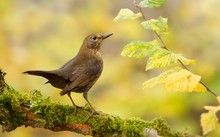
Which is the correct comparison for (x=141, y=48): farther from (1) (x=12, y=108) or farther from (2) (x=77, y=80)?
(2) (x=77, y=80)

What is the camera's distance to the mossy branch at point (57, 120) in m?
3.03

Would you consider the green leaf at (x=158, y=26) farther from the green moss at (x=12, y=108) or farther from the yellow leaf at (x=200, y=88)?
the green moss at (x=12, y=108)

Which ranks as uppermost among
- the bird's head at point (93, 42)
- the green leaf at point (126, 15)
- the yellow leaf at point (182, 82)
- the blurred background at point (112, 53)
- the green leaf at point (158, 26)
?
the blurred background at point (112, 53)

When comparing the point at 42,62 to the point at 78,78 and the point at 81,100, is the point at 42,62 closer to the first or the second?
the point at 81,100

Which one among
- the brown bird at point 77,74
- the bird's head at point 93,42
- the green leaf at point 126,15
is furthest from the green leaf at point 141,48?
the bird's head at point 93,42

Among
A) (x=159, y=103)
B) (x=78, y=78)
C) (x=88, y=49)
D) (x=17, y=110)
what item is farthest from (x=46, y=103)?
(x=159, y=103)

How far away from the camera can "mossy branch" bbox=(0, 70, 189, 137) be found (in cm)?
303

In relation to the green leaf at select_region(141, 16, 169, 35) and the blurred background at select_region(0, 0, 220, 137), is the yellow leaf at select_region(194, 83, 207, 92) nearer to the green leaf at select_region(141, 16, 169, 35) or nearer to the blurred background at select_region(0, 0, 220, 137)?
the green leaf at select_region(141, 16, 169, 35)

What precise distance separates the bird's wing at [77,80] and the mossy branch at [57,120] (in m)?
0.54

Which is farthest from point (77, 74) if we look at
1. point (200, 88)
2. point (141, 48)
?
point (200, 88)

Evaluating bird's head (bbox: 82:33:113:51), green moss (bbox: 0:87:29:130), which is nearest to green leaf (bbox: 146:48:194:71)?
green moss (bbox: 0:87:29:130)

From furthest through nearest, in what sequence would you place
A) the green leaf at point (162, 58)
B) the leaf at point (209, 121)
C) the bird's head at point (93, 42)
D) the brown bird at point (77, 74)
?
the bird's head at point (93, 42) < the brown bird at point (77, 74) < the green leaf at point (162, 58) < the leaf at point (209, 121)

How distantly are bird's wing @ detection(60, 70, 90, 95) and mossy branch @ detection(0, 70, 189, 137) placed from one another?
542 mm

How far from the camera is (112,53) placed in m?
9.77
